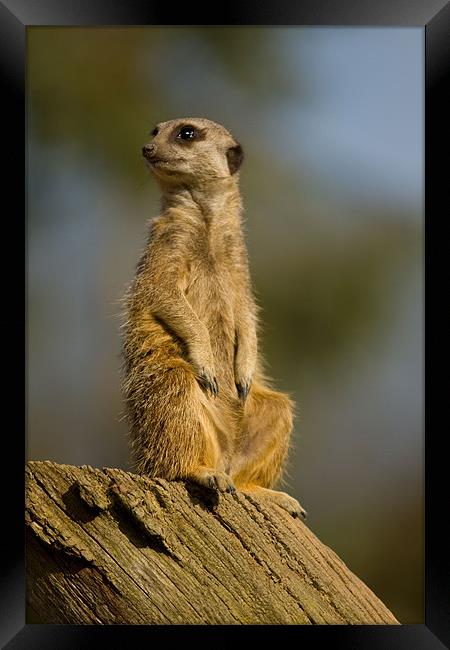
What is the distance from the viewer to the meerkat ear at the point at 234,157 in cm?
500

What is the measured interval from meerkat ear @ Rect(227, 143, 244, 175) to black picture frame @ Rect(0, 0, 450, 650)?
1.05 meters

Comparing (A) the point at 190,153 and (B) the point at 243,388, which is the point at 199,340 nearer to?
(B) the point at 243,388

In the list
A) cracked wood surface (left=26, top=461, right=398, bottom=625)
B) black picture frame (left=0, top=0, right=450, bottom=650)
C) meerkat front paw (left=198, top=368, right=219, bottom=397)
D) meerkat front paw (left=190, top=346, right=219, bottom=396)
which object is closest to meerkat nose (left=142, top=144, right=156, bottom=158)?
black picture frame (left=0, top=0, right=450, bottom=650)

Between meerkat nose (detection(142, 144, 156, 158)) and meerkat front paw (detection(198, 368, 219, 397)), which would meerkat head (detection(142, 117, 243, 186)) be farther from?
meerkat front paw (detection(198, 368, 219, 397))

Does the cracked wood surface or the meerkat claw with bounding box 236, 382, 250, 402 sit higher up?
the meerkat claw with bounding box 236, 382, 250, 402

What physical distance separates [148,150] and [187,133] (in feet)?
0.92

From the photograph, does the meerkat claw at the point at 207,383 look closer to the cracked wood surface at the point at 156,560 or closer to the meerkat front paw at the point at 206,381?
the meerkat front paw at the point at 206,381

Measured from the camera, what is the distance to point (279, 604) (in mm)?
3719

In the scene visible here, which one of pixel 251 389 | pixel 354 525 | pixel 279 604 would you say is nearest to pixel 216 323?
pixel 251 389

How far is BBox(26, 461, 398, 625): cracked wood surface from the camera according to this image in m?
3.52
